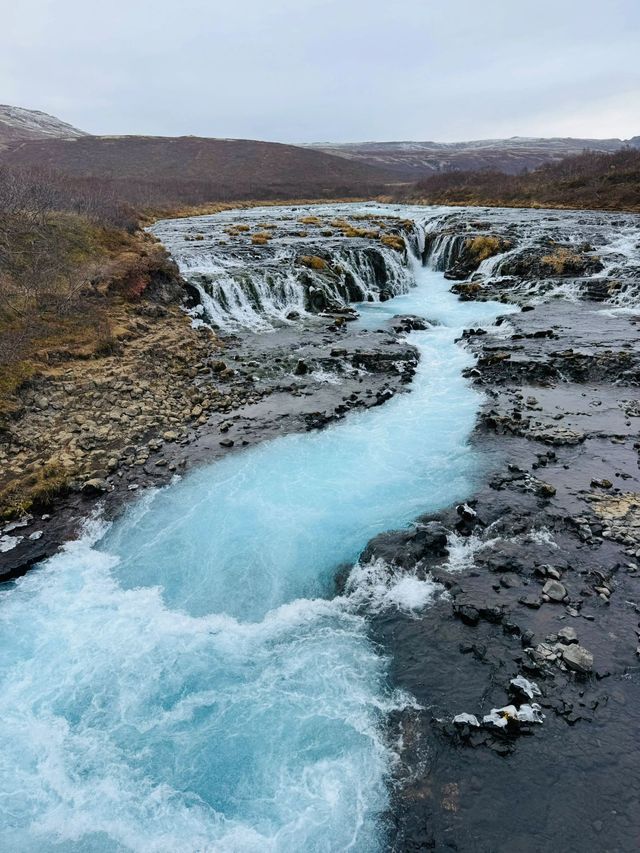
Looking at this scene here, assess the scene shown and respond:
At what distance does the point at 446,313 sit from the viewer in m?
A: 29.5

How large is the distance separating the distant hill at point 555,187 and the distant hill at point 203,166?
2019 centimetres

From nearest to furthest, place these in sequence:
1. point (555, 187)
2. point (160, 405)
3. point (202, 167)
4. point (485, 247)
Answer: point (160, 405) → point (485, 247) → point (555, 187) → point (202, 167)

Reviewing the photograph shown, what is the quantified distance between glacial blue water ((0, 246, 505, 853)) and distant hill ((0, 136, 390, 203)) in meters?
70.9

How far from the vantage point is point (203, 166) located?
10550cm

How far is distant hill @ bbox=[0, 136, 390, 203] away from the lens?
84812mm

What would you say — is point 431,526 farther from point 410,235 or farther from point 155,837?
point 410,235

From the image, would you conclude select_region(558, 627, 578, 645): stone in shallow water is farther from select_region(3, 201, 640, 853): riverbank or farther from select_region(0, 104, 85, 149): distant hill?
select_region(0, 104, 85, 149): distant hill

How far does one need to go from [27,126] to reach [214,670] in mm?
177196

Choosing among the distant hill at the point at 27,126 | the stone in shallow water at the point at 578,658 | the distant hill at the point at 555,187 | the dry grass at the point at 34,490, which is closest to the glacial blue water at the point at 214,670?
the dry grass at the point at 34,490

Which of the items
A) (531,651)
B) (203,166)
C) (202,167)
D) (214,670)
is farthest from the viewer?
(203,166)

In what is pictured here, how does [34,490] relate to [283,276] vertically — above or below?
below

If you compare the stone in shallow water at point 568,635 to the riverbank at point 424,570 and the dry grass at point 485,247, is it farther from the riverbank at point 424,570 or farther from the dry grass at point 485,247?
the dry grass at point 485,247

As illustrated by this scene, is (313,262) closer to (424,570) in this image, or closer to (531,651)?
(424,570)

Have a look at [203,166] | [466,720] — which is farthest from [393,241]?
[203,166]
